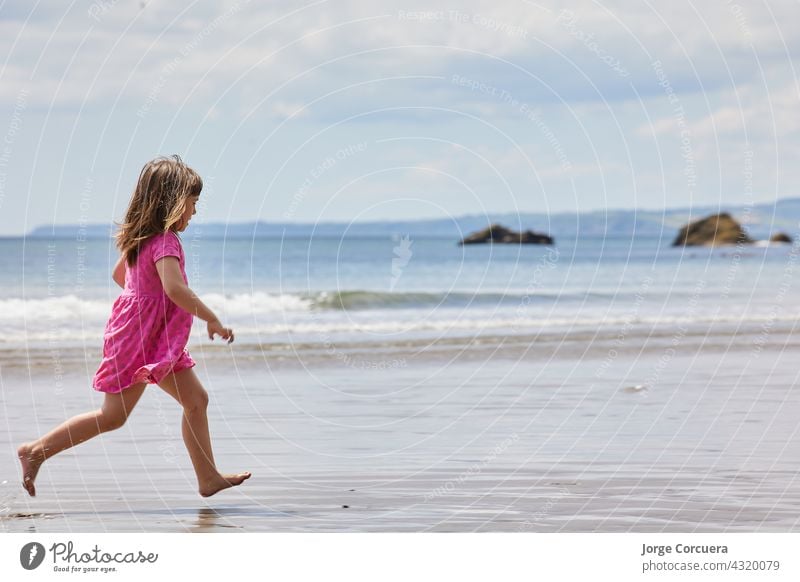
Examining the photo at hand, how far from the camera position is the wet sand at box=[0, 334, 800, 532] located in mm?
7191

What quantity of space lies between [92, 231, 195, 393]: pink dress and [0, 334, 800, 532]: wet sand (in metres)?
0.80

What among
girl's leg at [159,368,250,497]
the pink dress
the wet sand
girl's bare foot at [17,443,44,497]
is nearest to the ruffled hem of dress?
the pink dress

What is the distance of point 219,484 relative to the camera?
7656 mm

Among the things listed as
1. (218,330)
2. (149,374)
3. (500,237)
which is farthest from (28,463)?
(500,237)

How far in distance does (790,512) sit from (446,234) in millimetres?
57058

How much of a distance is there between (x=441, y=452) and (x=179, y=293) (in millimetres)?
2943

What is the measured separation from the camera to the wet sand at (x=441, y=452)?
7191 millimetres

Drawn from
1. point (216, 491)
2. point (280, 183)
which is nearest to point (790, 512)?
point (216, 491)

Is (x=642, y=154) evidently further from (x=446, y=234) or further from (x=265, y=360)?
(x=265, y=360)

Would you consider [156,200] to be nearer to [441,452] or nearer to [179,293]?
[179,293]

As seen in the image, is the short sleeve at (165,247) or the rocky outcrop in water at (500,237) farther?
the rocky outcrop in water at (500,237)

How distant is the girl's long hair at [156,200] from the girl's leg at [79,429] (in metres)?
0.79

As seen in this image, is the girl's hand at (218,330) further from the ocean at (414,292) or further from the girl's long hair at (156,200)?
the ocean at (414,292)

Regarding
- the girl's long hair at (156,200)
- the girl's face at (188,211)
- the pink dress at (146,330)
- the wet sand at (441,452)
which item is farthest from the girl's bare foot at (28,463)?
the girl's face at (188,211)
